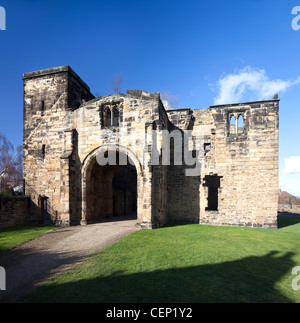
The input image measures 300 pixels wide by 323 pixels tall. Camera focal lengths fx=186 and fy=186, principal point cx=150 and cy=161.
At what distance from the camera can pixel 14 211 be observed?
11461 millimetres

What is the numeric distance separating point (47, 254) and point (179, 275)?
4783mm

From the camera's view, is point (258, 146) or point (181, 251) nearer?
point (181, 251)

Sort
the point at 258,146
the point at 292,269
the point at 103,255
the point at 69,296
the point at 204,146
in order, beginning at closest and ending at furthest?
the point at 69,296
the point at 292,269
the point at 103,255
the point at 258,146
the point at 204,146

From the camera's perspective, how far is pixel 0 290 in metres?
4.46

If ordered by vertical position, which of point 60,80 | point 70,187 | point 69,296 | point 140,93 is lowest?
point 69,296

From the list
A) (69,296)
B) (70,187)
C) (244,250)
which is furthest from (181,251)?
(70,187)

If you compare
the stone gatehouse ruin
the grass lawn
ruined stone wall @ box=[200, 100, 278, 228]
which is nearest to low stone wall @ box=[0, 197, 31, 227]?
the stone gatehouse ruin

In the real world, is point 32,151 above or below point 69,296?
above

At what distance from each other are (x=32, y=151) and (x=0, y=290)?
33.4 feet

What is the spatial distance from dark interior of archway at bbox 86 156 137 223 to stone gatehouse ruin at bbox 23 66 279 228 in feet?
0.24

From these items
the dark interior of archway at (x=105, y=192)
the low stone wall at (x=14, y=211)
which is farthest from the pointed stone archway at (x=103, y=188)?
the low stone wall at (x=14, y=211)

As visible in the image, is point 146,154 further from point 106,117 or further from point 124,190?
point 124,190
